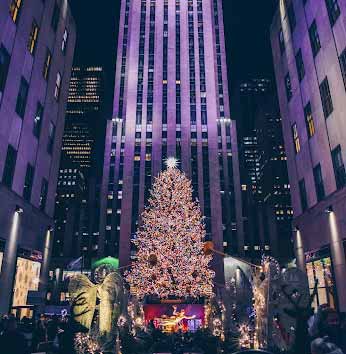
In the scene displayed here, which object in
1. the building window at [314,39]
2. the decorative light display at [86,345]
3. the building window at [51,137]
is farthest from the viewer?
the building window at [51,137]

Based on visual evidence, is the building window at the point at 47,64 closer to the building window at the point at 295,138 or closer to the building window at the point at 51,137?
the building window at the point at 51,137

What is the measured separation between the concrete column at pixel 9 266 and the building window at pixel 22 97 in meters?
6.07

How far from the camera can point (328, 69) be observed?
59.7 feet

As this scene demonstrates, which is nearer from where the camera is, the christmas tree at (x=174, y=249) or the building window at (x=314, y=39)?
the building window at (x=314, y=39)

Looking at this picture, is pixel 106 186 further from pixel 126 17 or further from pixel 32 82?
pixel 32 82

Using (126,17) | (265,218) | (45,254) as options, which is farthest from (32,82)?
(265,218)

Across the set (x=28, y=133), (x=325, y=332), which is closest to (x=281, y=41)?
(x=28, y=133)

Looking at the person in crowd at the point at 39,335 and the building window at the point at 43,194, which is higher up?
the building window at the point at 43,194

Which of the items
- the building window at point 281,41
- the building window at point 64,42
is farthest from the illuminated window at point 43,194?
the building window at point 281,41

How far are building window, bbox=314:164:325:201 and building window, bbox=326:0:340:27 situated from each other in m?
8.30

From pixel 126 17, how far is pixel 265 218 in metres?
80.9

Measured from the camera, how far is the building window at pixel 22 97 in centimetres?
1891

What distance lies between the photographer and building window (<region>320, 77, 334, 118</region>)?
60.1 feet

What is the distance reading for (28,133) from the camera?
66.8 ft
